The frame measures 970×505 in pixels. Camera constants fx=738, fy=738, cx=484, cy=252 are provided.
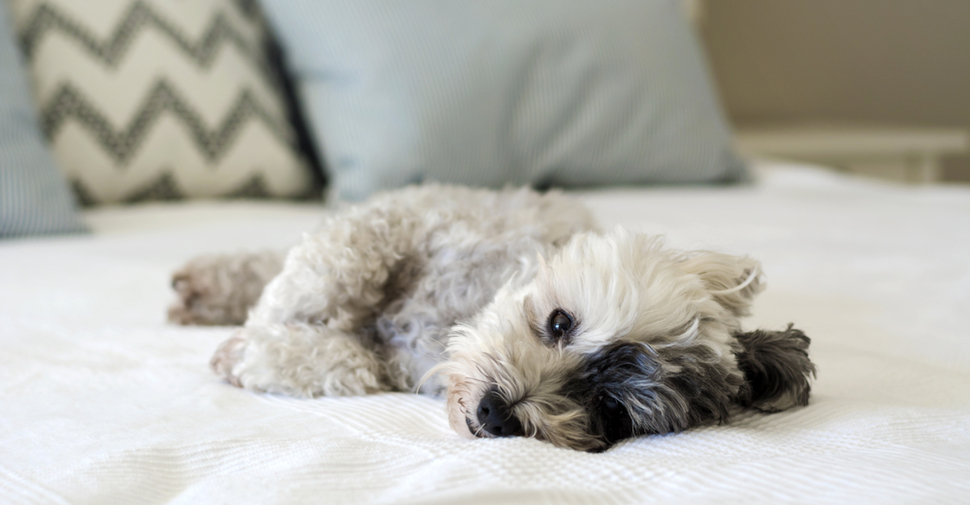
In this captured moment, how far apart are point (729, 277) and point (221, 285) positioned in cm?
84

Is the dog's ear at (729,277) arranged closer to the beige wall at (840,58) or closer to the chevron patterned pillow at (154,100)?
the chevron patterned pillow at (154,100)

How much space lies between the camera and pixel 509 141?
81.0 inches

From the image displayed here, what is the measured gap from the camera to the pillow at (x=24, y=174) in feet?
5.36

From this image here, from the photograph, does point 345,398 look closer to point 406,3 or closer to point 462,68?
point 462,68

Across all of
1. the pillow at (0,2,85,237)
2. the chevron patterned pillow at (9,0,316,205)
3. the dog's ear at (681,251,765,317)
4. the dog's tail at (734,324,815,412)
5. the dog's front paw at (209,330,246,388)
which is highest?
the chevron patterned pillow at (9,0,316,205)

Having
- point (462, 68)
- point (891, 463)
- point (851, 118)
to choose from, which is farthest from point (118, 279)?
point (851, 118)

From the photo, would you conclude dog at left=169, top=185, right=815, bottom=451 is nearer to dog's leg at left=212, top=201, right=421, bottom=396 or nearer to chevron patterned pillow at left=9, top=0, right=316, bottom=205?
dog's leg at left=212, top=201, right=421, bottom=396

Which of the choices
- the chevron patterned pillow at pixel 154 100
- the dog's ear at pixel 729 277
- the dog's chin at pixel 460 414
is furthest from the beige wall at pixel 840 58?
the dog's chin at pixel 460 414

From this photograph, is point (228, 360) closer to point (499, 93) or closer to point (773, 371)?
point (773, 371)

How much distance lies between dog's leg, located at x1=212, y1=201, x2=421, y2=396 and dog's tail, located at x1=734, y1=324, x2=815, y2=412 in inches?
19.0

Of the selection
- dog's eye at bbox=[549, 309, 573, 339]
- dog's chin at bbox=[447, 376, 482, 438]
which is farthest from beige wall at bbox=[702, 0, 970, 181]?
dog's chin at bbox=[447, 376, 482, 438]

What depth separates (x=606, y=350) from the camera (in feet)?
2.89

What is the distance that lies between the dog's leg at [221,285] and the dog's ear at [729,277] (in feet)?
2.35

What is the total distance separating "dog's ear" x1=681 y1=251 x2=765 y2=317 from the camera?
0.95 metres
